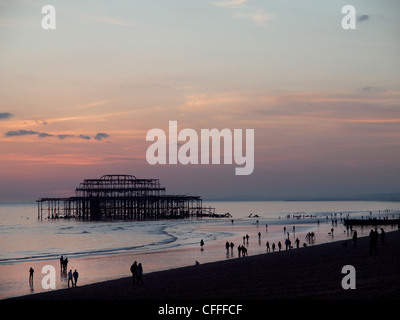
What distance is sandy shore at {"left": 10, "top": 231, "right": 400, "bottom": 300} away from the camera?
12555mm

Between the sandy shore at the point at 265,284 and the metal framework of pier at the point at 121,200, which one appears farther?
the metal framework of pier at the point at 121,200

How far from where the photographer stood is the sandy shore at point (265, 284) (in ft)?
41.2

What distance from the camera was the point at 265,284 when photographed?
14.9 m

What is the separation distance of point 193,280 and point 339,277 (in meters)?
5.16

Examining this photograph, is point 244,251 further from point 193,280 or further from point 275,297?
point 275,297

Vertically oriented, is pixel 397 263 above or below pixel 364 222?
above

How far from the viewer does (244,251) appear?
30578 millimetres

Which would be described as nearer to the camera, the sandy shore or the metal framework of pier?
the sandy shore

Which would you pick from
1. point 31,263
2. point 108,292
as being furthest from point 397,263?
point 31,263

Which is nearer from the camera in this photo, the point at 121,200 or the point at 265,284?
the point at 265,284
